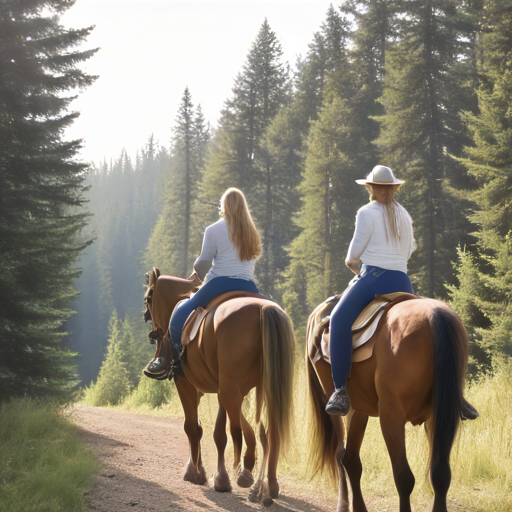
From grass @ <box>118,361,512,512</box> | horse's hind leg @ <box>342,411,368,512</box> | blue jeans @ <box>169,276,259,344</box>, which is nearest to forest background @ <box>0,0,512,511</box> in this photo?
grass @ <box>118,361,512,512</box>

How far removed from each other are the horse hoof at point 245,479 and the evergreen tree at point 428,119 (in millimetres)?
20895

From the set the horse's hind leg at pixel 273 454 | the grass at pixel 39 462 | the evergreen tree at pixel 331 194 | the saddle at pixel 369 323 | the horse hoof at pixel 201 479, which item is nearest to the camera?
the saddle at pixel 369 323

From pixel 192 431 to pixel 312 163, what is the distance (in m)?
29.2

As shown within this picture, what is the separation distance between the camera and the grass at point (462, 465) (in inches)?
226

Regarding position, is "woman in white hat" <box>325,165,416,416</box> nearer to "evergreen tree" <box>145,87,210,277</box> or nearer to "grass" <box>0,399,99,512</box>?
"grass" <box>0,399,99,512</box>

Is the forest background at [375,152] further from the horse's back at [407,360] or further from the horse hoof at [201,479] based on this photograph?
the horse's back at [407,360]

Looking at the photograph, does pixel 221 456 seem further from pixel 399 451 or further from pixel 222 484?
pixel 399 451

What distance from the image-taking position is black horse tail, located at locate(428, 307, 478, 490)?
3.93 meters

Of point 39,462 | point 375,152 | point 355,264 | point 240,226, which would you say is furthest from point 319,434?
point 375,152

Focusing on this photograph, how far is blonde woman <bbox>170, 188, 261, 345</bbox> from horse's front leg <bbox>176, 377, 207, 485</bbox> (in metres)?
1.19

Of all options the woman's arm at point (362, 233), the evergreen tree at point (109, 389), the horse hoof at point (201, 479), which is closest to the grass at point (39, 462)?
the horse hoof at point (201, 479)

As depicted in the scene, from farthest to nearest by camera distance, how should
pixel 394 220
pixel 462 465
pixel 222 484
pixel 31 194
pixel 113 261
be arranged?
pixel 113 261
pixel 31 194
pixel 462 465
pixel 222 484
pixel 394 220

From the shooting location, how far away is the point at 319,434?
590cm

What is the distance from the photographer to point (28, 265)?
11109 mm
